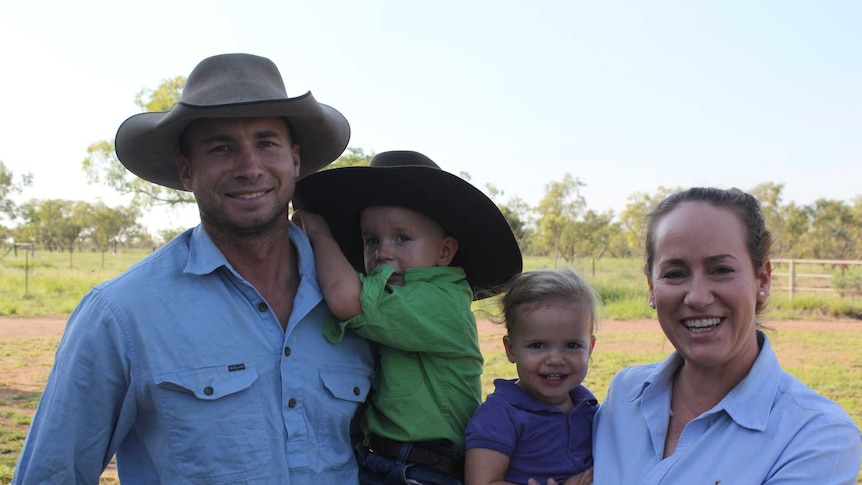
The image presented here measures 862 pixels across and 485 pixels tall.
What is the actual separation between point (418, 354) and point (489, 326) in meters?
15.3

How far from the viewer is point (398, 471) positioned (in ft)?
8.04

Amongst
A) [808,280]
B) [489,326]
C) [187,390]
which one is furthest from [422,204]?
[808,280]

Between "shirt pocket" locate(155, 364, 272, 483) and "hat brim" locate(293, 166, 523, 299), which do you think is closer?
"shirt pocket" locate(155, 364, 272, 483)

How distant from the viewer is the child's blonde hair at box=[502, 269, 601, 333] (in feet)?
8.83

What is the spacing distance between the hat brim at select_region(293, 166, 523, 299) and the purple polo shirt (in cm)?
67

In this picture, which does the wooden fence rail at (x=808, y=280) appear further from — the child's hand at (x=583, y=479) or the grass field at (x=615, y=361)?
the child's hand at (x=583, y=479)

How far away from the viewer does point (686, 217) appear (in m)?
2.14

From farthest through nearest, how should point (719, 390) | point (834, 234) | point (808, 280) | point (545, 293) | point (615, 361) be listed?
point (834, 234)
point (808, 280)
point (615, 361)
point (545, 293)
point (719, 390)

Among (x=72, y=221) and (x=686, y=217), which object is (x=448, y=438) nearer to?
(x=686, y=217)

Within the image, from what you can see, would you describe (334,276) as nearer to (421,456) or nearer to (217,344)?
(217,344)

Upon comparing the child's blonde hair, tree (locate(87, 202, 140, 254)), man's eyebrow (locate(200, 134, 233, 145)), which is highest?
tree (locate(87, 202, 140, 254))

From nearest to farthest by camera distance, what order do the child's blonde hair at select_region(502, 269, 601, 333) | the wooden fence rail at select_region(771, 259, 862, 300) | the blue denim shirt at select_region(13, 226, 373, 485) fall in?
the blue denim shirt at select_region(13, 226, 373, 485) < the child's blonde hair at select_region(502, 269, 601, 333) < the wooden fence rail at select_region(771, 259, 862, 300)

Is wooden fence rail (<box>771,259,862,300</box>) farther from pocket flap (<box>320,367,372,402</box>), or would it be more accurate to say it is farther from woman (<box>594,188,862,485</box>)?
pocket flap (<box>320,367,372,402</box>)

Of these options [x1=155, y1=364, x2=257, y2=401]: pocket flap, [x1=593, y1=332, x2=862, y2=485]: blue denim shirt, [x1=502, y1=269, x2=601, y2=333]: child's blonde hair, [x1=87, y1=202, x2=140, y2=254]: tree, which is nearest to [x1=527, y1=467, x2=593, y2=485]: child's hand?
[x1=593, y1=332, x2=862, y2=485]: blue denim shirt
